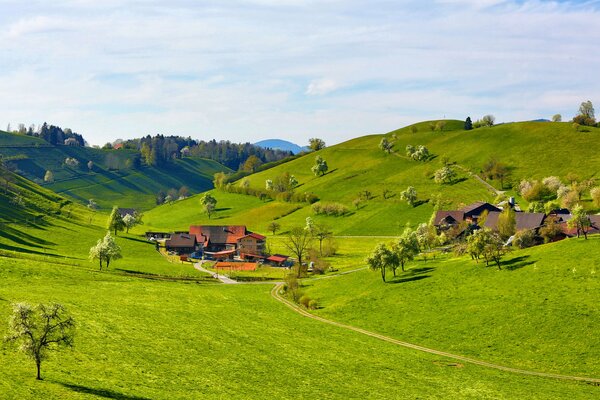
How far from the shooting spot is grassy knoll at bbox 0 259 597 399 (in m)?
43.4

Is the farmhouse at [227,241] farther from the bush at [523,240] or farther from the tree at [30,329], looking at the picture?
the tree at [30,329]

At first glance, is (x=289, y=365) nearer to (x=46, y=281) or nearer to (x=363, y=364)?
(x=363, y=364)

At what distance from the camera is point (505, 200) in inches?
7544

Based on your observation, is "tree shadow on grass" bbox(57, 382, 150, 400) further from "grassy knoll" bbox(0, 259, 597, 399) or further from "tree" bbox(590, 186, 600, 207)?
"tree" bbox(590, 186, 600, 207)

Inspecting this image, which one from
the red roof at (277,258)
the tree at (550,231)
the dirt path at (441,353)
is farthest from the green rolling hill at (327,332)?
the red roof at (277,258)

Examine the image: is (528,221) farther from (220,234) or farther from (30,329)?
(30,329)

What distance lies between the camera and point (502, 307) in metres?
74.8

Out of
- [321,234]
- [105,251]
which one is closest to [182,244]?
[321,234]

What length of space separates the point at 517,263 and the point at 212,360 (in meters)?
58.6

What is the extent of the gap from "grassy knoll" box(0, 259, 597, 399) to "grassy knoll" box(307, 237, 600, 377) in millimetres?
6722

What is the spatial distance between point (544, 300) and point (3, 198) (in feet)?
582

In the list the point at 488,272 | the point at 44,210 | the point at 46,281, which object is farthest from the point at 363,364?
the point at 44,210

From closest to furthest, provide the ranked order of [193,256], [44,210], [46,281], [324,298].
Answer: [46,281] < [324,298] < [193,256] < [44,210]

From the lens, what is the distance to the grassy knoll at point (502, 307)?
6419cm
